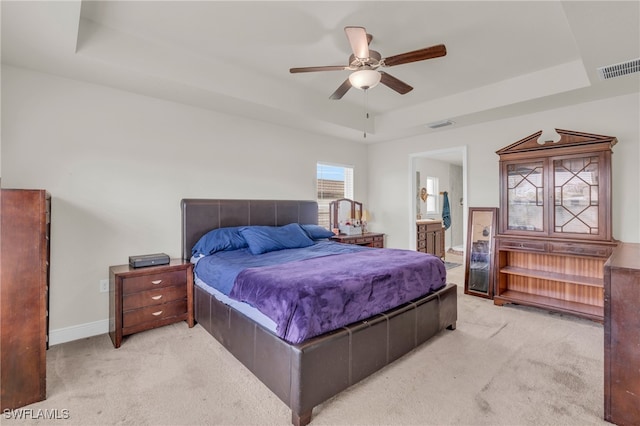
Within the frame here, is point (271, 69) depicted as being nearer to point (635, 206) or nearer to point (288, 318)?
point (288, 318)

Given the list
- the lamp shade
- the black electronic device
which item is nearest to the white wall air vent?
the lamp shade

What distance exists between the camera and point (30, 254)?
77.2 inches

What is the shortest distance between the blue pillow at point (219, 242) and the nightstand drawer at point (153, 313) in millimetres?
572

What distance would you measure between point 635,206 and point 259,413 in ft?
14.3

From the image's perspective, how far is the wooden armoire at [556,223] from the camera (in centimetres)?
322

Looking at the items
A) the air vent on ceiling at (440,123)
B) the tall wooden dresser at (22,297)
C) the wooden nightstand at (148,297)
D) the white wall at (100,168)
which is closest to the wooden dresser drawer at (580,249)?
the air vent on ceiling at (440,123)

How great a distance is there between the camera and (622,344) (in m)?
1.75

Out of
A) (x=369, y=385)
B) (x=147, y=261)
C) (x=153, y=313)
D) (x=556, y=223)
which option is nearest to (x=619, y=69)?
(x=556, y=223)

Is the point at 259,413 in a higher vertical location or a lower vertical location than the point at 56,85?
lower

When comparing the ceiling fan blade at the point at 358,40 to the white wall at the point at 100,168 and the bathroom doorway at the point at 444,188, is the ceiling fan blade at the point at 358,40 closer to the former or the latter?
the white wall at the point at 100,168

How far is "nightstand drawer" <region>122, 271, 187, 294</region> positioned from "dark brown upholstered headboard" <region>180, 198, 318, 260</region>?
0.43 meters

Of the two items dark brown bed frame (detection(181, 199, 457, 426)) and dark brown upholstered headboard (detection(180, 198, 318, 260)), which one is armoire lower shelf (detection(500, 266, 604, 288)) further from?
dark brown upholstered headboard (detection(180, 198, 318, 260))

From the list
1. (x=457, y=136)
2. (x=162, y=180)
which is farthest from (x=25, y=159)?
(x=457, y=136)

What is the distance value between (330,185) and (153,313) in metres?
3.42
